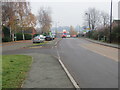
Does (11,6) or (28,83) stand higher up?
(11,6)

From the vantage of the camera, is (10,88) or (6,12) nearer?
(10,88)

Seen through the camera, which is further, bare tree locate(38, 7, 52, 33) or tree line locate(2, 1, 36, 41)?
bare tree locate(38, 7, 52, 33)

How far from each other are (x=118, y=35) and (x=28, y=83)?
22496mm

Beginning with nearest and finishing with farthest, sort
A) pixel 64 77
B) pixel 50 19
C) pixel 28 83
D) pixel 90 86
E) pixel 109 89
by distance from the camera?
pixel 109 89
pixel 90 86
pixel 28 83
pixel 64 77
pixel 50 19

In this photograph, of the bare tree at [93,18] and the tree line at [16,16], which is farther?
the bare tree at [93,18]

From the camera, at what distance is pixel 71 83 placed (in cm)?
543

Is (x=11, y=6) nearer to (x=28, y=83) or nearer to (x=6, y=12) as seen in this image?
(x=6, y=12)

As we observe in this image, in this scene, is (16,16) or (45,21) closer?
(16,16)

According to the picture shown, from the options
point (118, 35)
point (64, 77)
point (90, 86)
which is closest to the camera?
point (90, 86)

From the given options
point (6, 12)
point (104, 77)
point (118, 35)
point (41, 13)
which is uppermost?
point (41, 13)

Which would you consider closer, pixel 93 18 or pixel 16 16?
pixel 16 16

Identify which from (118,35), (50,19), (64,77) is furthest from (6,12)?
(50,19)

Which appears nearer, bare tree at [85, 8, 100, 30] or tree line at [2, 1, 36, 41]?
tree line at [2, 1, 36, 41]

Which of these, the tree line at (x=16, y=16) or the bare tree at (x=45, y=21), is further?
the bare tree at (x=45, y=21)
